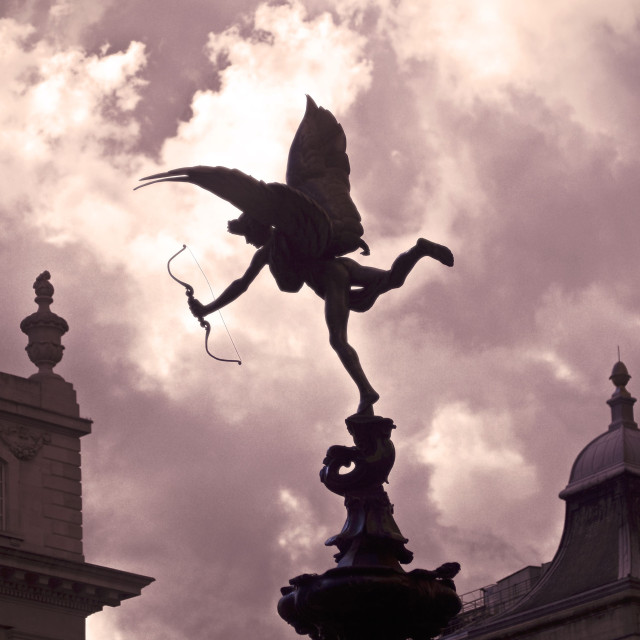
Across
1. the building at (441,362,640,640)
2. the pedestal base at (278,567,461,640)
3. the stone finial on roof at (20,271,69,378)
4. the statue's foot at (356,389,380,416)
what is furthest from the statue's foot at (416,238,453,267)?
the building at (441,362,640,640)

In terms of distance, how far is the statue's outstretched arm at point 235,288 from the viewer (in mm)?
11156

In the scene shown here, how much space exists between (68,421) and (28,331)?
252cm

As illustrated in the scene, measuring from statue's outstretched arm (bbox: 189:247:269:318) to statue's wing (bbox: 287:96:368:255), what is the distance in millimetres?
491

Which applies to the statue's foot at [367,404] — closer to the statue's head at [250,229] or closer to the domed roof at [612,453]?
the statue's head at [250,229]

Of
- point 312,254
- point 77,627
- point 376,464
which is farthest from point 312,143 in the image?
point 77,627

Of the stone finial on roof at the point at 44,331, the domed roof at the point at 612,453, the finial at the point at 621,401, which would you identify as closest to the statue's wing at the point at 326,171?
the stone finial on roof at the point at 44,331

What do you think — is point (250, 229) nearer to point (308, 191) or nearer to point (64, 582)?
point (308, 191)

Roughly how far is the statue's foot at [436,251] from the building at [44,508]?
28355mm

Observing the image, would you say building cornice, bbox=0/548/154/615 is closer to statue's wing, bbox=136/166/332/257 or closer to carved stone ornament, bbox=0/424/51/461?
carved stone ornament, bbox=0/424/51/461

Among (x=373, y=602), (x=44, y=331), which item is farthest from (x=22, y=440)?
(x=373, y=602)

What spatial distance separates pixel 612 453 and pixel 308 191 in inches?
1531

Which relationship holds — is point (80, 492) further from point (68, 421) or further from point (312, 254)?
point (312, 254)

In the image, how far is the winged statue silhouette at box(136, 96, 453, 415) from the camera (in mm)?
10602

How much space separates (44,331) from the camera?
42.5 m
